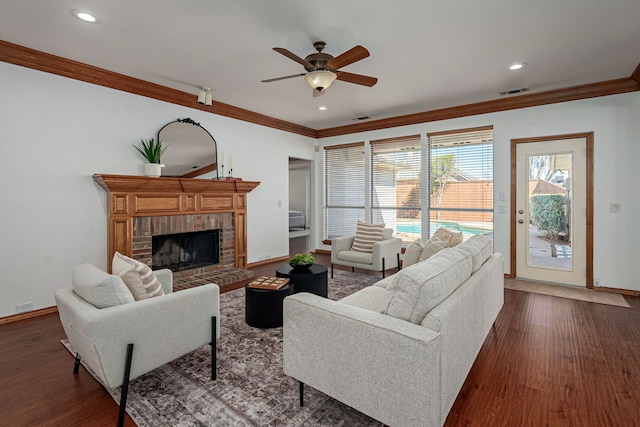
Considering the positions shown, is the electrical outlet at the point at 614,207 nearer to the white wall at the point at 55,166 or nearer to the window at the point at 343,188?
the window at the point at 343,188

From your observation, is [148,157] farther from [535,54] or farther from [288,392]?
[535,54]

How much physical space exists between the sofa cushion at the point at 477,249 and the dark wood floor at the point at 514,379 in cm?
77

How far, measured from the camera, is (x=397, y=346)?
1.40 m

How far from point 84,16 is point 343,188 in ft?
16.1

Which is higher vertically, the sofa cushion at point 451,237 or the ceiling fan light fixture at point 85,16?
the ceiling fan light fixture at point 85,16

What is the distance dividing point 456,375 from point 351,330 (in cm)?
63

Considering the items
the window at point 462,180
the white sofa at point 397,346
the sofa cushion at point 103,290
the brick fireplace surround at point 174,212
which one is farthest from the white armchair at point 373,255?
the sofa cushion at point 103,290

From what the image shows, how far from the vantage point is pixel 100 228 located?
3.74 m

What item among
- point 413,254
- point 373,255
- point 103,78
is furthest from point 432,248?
point 103,78

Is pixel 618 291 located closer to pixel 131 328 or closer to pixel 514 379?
pixel 514 379

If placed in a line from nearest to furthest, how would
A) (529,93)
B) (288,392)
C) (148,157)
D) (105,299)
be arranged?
(105,299), (288,392), (148,157), (529,93)

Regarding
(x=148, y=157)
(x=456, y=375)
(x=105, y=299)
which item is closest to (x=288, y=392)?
(x=456, y=375)

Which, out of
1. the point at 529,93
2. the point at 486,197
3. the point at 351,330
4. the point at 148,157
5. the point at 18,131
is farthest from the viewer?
the point at 486,197

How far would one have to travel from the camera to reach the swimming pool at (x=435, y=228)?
5.12m
